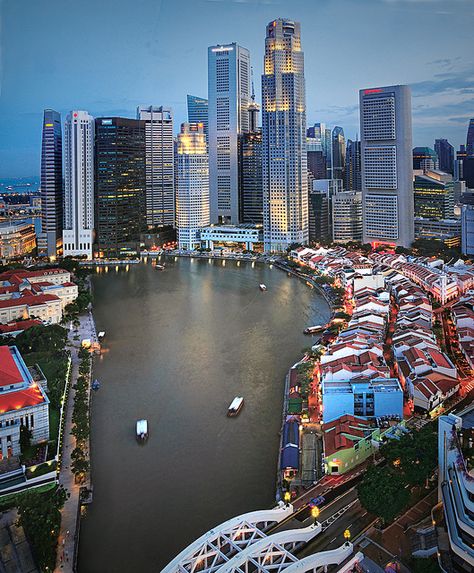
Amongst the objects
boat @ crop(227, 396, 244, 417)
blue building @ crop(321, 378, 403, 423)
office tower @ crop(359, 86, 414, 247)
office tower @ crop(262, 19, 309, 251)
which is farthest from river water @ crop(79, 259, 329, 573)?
office tower @ crop(262, 19, 309, 251)

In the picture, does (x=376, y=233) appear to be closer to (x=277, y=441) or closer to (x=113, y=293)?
(x=113, y=293)

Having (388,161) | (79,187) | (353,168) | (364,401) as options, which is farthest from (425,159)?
(364,401)

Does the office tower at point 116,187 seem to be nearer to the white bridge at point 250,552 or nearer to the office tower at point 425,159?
the office tower at point 425,159

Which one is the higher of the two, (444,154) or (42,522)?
(444,154)

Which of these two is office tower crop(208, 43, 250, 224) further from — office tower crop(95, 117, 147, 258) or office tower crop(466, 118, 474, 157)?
office tower crop(466, 118, 474, 157)

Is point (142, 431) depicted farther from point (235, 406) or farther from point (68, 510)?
point (68, 510)

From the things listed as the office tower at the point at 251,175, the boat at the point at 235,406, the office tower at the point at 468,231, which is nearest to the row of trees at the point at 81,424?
the boat at the point at 235,406
